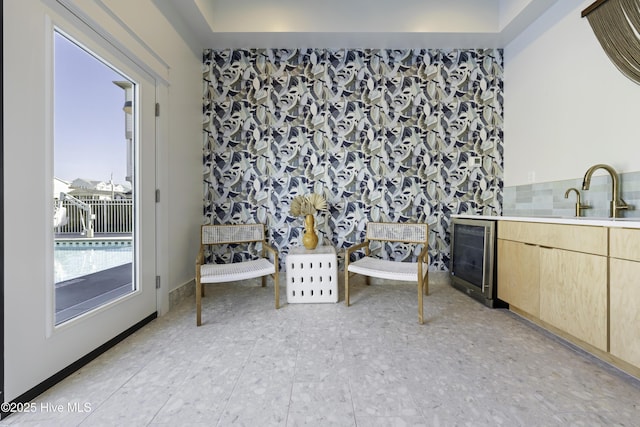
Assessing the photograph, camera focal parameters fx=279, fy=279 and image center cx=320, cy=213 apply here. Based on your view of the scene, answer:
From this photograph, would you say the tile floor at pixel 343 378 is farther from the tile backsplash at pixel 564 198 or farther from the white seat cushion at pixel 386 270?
the tile backsplash at pixel 564 198

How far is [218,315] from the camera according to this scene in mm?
2387

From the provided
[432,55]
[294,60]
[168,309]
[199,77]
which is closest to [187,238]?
[168,309]

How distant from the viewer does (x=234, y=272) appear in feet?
7.83

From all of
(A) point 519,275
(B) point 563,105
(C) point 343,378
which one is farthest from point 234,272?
(B) point 563,105

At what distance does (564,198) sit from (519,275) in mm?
817

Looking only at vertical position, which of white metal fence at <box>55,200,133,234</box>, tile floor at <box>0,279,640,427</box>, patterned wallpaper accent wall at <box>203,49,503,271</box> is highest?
patterned wallpaper accent wall at <box>203,49,503,271</box>

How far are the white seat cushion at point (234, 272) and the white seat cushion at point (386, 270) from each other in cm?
79

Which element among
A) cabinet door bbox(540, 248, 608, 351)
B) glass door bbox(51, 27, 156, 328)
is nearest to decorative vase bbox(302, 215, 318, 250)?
glass door bbox(51, 27, 156, 328)

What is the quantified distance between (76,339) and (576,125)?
388 centimetres

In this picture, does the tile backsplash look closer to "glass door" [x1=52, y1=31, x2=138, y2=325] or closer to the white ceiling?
the white ceiling

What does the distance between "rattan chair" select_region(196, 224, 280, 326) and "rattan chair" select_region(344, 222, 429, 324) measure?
735 millimetres

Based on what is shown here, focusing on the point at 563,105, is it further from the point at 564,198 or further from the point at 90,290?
the point at 90,290

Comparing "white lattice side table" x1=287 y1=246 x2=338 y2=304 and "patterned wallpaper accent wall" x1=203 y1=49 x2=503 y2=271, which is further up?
"patterned wallpaper accent wall" x1=203 y1=49 x2=503 y2=271

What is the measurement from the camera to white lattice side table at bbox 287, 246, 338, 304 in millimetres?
2646
